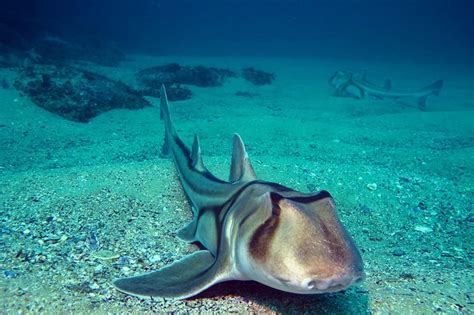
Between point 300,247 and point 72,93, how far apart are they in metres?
10.5

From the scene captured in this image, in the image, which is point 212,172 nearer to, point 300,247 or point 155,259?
point 155,259

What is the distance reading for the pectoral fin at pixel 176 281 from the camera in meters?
2.63

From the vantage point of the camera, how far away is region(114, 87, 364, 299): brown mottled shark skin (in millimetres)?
2072

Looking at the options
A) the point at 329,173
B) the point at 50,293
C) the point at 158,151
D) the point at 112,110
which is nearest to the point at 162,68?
the point at 112,110

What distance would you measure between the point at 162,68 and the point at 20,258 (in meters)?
17.1

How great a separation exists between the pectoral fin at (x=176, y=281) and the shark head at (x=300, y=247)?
406 millimetres

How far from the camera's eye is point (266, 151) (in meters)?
8.80

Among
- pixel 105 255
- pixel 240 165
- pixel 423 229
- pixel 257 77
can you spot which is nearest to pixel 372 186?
pixel 423 229

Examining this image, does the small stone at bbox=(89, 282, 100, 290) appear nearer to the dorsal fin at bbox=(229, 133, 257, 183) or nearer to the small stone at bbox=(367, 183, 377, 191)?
the dorsal fin at bbox=(229, 133, 257, 183)

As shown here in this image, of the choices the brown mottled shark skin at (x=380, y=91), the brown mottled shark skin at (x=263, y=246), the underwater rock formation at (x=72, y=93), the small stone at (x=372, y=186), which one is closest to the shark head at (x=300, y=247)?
the brown mottled shark skin at (x=263, y=246)

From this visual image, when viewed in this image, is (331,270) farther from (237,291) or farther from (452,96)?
(452,96)

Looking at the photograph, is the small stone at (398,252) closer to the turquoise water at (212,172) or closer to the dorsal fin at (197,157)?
the turquoise water at (212,172)

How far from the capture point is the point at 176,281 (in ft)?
9.17

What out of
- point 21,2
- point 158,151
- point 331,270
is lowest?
point 158,151
